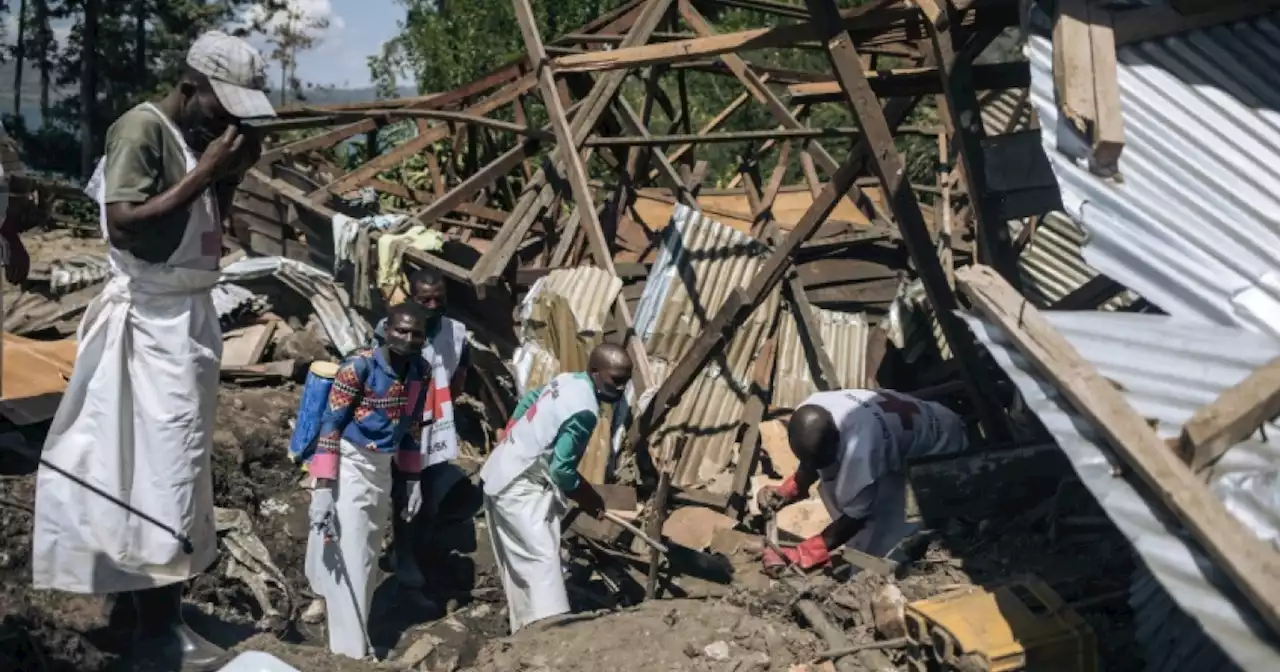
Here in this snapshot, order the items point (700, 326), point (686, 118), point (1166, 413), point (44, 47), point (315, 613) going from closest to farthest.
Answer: point (1166, 413) < point (315, 613) < point (700, 326) < point (686, 118) < point (44, 47)

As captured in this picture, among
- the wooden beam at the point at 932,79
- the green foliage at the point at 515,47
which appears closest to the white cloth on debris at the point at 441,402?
the wooden beam at the point at 932,79

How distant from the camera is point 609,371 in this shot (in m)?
5.52

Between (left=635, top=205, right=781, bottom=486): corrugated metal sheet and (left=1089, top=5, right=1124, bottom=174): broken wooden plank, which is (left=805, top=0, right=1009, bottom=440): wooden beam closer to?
(left=1089, top=5, right=1124, bottom=174): broken wooden plank

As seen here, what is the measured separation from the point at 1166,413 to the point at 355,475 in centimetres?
384

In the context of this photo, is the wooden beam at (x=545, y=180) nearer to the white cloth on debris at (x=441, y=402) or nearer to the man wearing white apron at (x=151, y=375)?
the white cloth on debris at (x=441, y=402)

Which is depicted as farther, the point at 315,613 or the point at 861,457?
the point at 315,613

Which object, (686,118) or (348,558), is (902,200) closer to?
(348,558)

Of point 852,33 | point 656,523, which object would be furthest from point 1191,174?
point 656,523

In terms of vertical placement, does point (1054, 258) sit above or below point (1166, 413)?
above

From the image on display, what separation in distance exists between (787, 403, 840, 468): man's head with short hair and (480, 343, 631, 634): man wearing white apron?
81 centimetres

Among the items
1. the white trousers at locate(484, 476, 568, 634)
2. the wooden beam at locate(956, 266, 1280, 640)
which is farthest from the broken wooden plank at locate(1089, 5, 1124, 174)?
the white trousers at locate(484, 476, 568, 634)

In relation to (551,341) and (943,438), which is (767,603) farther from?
(551,341)

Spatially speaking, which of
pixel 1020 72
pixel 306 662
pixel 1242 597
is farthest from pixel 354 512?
pixel 1242 597

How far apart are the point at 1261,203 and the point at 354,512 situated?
4007 millimetres
